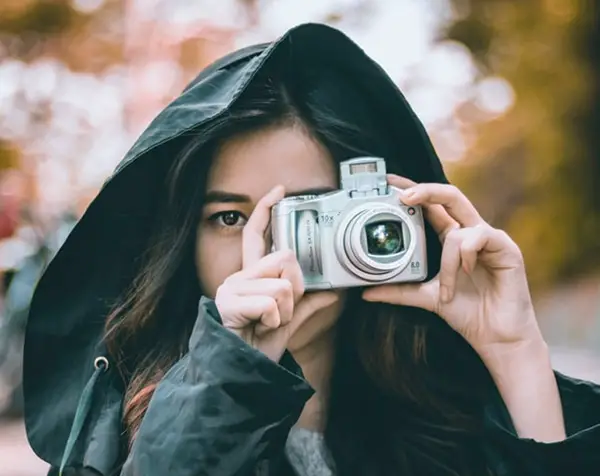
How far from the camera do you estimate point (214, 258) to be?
1.22m

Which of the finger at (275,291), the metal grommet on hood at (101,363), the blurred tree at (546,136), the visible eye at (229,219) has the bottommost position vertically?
the metal grommet on hood at (101,363)

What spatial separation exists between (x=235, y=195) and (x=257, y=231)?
0.10 meters

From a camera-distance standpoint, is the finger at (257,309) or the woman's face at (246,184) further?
the woman's face at (246,184)

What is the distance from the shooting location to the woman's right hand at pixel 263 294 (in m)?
1.06

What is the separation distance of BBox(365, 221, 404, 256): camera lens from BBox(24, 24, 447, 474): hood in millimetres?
170

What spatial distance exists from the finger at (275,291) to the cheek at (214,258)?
12cm

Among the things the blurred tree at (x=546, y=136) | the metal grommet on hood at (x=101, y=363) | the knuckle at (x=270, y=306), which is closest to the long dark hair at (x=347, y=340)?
the metal grommet on hood at (x=101, y=363)

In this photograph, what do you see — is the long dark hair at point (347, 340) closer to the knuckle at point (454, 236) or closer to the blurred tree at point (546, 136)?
the knuckle at point (454, 236)

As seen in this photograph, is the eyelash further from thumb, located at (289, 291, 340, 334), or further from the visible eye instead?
thumb, located at (289, 291, 340, 334)

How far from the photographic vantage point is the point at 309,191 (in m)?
1.22

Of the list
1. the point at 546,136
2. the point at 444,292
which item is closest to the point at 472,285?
the point at 444,292

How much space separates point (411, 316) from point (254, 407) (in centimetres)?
39

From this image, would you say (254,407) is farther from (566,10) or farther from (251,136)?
(566,10)

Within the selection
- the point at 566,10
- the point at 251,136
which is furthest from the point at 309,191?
the point at 566,10
